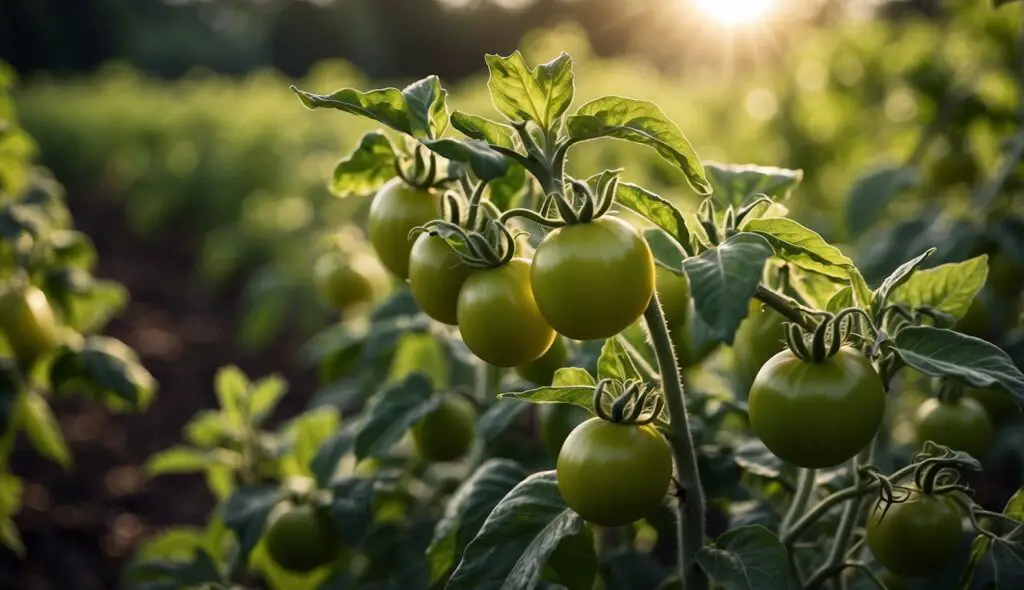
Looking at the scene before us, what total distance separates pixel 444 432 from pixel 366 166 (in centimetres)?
51

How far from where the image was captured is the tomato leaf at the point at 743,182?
45.6 inches

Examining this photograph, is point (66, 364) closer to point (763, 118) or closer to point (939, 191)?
point (939, 191)

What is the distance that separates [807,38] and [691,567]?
5.06 meters

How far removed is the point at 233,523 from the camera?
1.51m

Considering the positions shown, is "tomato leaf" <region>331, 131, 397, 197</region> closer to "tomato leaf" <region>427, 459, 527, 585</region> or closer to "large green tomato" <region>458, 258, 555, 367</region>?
"large green tomato" <region>458, 258, 555, 367</region>

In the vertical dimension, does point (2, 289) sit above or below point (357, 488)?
above

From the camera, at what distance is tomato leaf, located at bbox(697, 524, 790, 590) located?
3.31 feet

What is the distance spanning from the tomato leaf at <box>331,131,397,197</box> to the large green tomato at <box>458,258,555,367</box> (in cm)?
25

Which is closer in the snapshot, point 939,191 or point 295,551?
point 295,551

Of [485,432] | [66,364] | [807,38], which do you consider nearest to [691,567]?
[485,432]

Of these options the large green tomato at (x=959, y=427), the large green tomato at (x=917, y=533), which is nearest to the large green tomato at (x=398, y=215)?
the large green tomato at (x=917, y=533)

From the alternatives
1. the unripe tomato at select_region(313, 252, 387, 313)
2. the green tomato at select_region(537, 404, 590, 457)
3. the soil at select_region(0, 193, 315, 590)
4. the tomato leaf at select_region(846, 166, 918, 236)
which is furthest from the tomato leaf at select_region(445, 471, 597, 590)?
the soil at select_region(0, 193, 315, 590)

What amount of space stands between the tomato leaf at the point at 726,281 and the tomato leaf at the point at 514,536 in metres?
0.35

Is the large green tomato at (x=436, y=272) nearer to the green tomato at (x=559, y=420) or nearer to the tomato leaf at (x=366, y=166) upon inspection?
the tomato leaf at (x=366, y=166)
